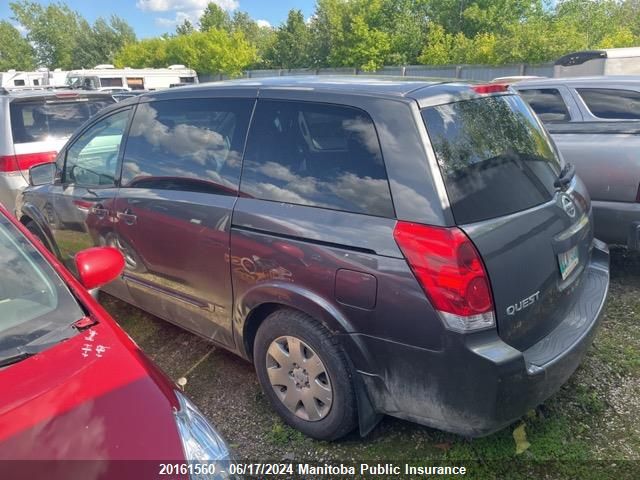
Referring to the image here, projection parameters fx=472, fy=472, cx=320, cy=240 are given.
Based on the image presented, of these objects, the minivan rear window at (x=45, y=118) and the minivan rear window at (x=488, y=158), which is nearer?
the minivan rear window at (x=488, y=158)

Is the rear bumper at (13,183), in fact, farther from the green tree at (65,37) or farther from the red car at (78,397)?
the green tree at (65,37)

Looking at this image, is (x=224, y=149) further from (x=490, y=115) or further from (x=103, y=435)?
(x=103, y=435)

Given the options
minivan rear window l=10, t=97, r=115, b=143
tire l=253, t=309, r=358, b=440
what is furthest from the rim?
minivan rear window l=10, t=97, r=115, b=143

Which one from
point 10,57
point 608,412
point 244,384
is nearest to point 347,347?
point 244,384

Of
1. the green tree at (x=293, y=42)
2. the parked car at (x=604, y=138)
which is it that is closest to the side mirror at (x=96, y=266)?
the parked car at (x=604, y=138)

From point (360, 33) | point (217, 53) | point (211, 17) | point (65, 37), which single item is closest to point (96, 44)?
point (65, 37)

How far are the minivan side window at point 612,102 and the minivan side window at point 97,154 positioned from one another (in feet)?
14.1

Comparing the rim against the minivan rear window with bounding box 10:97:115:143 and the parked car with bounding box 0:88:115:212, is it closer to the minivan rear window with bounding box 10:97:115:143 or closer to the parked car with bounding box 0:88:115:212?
the parked car with bounding box 0:88:115:212

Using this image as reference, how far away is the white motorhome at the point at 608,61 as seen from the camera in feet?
25.4

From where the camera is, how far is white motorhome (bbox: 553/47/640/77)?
773cm

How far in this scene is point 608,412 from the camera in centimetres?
258

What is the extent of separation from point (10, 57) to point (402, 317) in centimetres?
6722

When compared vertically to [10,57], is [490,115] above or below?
below

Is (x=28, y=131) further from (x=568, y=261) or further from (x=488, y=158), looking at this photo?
(x=568, y=261)
